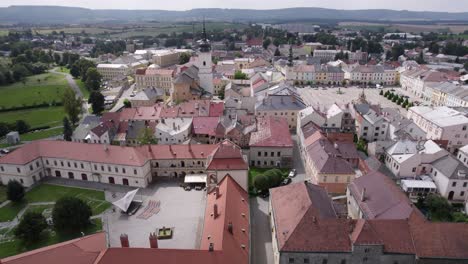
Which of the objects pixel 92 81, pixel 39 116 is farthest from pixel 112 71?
pixel 39 116

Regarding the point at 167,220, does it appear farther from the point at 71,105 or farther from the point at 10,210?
the point at 71,105

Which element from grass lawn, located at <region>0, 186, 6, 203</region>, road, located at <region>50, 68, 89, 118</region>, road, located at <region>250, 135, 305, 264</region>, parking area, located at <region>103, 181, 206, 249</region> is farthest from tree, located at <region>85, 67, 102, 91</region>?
road, located at <region>250, 135, 305, 264</region>

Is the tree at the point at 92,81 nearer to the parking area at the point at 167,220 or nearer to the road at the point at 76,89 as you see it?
the road at the point at 76,89

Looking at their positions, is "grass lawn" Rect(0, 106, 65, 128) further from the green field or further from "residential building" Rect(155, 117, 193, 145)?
the green field

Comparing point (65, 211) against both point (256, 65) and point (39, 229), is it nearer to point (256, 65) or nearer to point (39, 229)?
point (39, 229)

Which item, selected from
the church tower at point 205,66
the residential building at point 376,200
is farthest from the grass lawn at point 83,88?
the residential building at point 376,200

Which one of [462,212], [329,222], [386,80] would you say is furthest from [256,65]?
[329,222]
